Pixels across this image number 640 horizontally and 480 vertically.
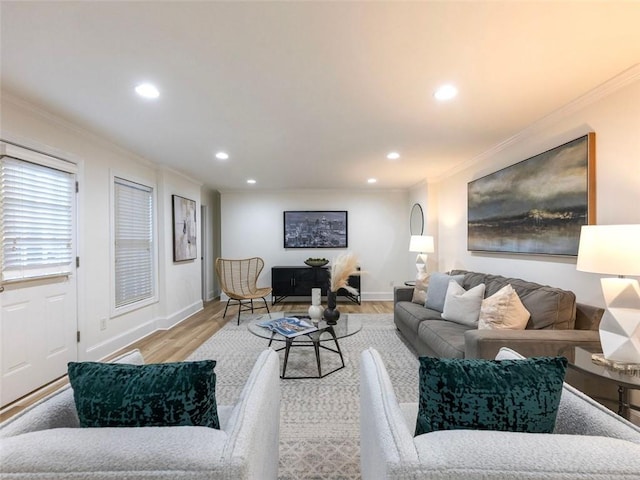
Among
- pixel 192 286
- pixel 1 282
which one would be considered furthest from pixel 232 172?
pixel 1 282

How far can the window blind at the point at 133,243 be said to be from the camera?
3537 mm

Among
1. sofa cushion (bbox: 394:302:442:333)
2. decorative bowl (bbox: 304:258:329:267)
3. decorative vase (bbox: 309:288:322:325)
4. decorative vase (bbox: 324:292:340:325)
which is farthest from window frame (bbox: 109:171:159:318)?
sofa cushion (bbox: 394:302:442:333)

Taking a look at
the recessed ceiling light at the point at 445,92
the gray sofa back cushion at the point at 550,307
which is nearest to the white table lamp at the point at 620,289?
the gray sofa back cushion at the point at 550,307

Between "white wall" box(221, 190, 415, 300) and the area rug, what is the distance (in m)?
2.16

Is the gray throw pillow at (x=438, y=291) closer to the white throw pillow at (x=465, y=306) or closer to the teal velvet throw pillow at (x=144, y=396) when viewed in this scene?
the white throw pillow at (x=465, y=306)

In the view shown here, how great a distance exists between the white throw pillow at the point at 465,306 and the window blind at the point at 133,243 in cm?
354

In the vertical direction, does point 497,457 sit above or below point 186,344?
above

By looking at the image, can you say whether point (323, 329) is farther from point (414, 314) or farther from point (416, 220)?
point (416, 220)

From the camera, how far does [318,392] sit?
2.44 meters

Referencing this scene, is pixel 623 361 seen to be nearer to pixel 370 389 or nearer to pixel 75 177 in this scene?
pixel 370 389

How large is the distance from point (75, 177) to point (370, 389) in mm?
3237

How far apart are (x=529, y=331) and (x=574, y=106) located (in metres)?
1.75

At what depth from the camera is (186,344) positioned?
3.64 meters

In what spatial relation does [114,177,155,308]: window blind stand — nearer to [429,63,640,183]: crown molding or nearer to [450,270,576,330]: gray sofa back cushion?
[450,270,576,330]: gray sofa back cushion
